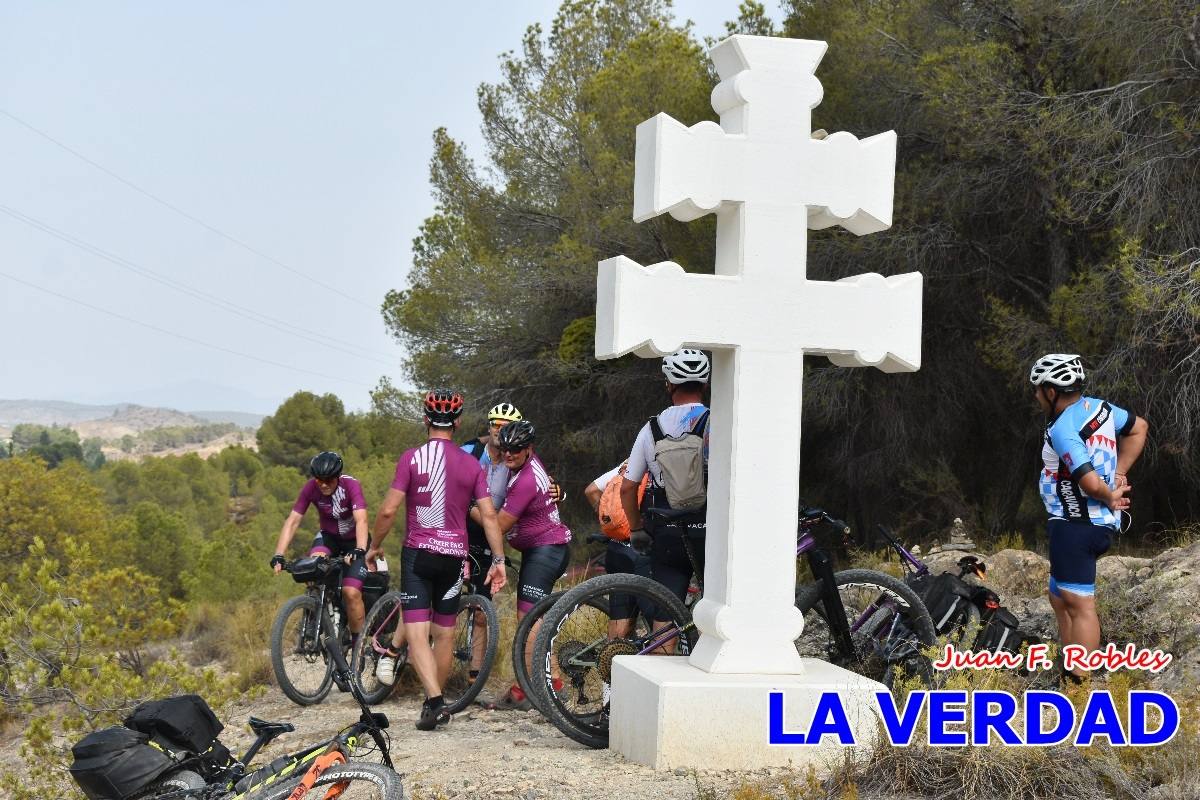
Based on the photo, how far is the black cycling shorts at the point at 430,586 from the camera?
7480mm

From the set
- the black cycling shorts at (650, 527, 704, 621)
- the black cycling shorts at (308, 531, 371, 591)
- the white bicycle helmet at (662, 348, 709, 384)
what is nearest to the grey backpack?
the black cycling shorts at (650, 527, 704, 621)

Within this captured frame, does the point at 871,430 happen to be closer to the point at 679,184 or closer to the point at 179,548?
the point at 679,184

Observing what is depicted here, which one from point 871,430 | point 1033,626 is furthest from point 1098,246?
point 1033,626

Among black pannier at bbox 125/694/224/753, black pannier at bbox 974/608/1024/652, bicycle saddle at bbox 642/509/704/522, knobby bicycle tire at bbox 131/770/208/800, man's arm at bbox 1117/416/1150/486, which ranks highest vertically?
man's arm at bbox 1117/416/1150/486

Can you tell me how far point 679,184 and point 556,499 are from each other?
326 cm

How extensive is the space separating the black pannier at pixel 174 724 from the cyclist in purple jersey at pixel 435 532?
7.43 ft

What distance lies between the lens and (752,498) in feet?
18.9

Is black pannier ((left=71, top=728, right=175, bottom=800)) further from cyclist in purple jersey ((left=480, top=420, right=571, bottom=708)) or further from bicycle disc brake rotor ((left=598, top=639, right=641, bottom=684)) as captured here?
cyclist in purple jersey ((left=480, top=420, right=571, bottom=708))

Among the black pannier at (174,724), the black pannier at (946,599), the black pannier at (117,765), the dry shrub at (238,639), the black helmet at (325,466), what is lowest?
the dry shrub at (238,639)

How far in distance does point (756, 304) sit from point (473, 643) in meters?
3.52

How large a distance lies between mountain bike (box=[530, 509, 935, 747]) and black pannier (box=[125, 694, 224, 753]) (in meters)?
1.55

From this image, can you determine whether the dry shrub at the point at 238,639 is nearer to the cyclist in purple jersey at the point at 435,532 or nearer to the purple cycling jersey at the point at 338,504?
the purple cycling jersey at the point at 338,504

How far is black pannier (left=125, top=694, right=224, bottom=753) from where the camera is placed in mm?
5160

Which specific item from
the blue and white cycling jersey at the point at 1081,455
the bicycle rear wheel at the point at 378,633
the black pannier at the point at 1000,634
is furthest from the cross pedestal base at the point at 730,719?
the bicycle rear wheel at the point at 378,633
